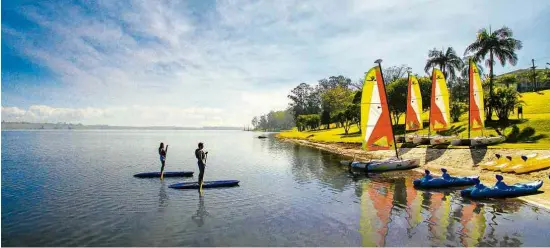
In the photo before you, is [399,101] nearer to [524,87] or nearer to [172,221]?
[172,221]

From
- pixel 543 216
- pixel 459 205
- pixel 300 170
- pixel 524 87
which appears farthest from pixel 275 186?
pixel 524 87

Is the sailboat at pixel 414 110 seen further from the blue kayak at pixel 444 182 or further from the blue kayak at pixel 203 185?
the blue kayak at pixel 203 185

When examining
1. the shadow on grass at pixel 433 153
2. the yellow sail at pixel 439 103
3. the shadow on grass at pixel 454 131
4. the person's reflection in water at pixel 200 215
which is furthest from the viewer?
the shadow on grass at pixel 454 131

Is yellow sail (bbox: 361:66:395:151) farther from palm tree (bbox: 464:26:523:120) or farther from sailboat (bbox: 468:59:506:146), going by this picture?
palm tree (bbox: 464:26:523:120)

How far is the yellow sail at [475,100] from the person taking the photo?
1727 inches

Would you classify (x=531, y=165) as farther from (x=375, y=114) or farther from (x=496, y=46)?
(x=496, y=46)

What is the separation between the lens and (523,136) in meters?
45.7

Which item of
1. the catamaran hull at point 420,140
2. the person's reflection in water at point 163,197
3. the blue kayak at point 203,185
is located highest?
the catamaran hull at point 420,140

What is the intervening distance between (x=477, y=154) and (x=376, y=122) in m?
12.3

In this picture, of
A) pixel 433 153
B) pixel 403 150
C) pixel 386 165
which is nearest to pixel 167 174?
pixel 386 165

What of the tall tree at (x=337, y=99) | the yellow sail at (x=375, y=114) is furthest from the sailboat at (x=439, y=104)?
the tall tree at (x=337, y=99)

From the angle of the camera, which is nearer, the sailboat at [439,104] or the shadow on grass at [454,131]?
the sailboat at [439,104]

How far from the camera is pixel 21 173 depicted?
37812 millimetres

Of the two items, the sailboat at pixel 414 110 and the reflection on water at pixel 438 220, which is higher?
the sailboat at pixel 414 110
